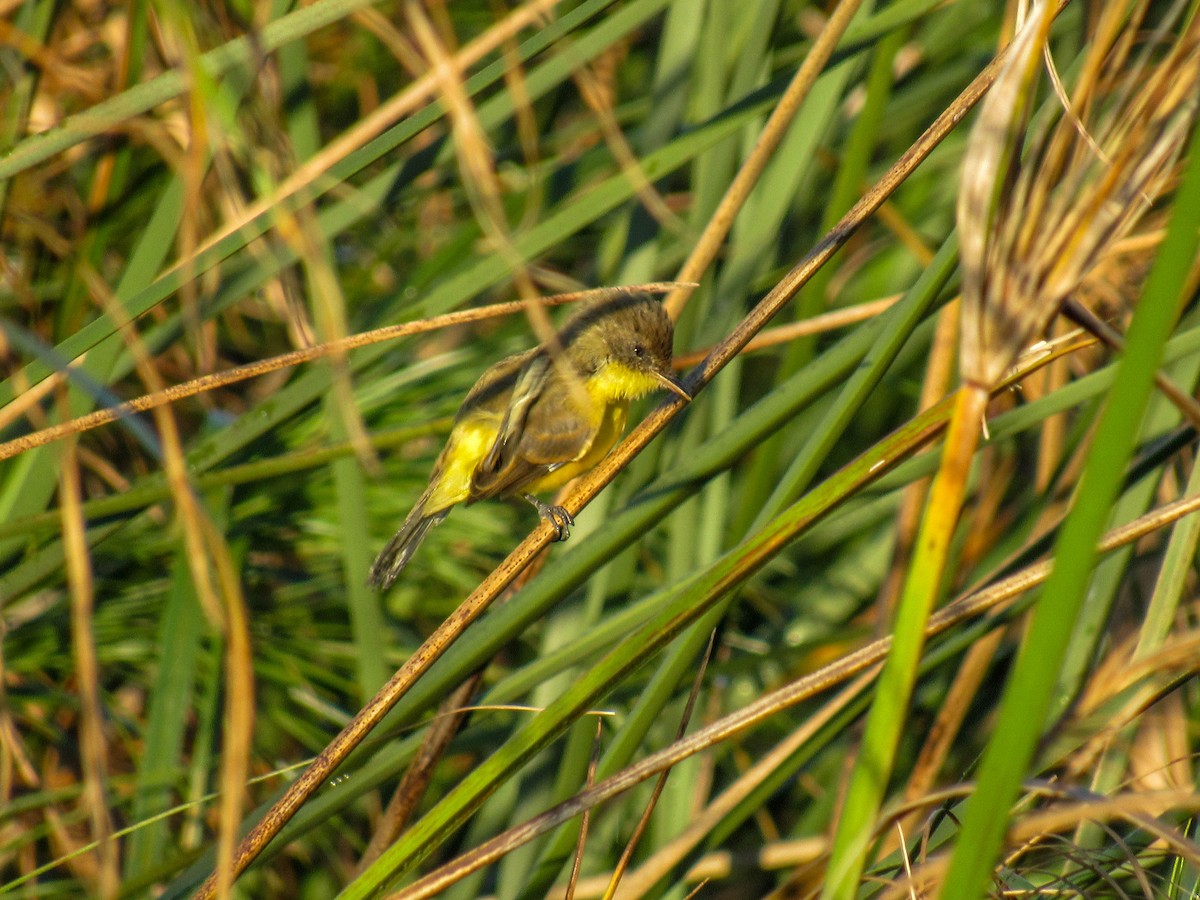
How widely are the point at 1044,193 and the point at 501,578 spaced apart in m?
0.92

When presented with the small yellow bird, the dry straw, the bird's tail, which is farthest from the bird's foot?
the dry straw

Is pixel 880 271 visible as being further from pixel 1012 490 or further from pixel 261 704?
pixel 261 704

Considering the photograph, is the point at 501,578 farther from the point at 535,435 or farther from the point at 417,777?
the point at 535,435

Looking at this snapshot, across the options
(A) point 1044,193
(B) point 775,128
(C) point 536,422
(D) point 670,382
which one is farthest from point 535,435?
(A) point 1044,193

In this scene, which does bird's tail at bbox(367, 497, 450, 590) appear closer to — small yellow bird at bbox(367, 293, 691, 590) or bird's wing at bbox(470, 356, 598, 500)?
small yellow bird at bbox(367, 293, 691, 590)

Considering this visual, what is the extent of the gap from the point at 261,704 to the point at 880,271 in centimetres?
210

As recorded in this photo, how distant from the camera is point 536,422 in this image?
2.88 metres

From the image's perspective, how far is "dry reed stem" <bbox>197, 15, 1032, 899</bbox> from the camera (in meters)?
1.43

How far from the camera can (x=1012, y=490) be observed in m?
3.30

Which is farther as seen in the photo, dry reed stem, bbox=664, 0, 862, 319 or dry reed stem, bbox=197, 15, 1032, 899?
dry reed stem, bbox=664, 0, 862, 319

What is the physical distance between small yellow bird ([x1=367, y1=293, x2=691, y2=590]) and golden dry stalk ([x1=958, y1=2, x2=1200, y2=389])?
1.64 metres

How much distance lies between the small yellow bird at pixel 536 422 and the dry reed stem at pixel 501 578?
896mm

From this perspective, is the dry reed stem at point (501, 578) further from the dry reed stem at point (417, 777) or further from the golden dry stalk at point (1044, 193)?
the golden dry stalk at point (1044, 193)

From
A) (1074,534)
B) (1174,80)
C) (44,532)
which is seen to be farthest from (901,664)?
(44,532)
